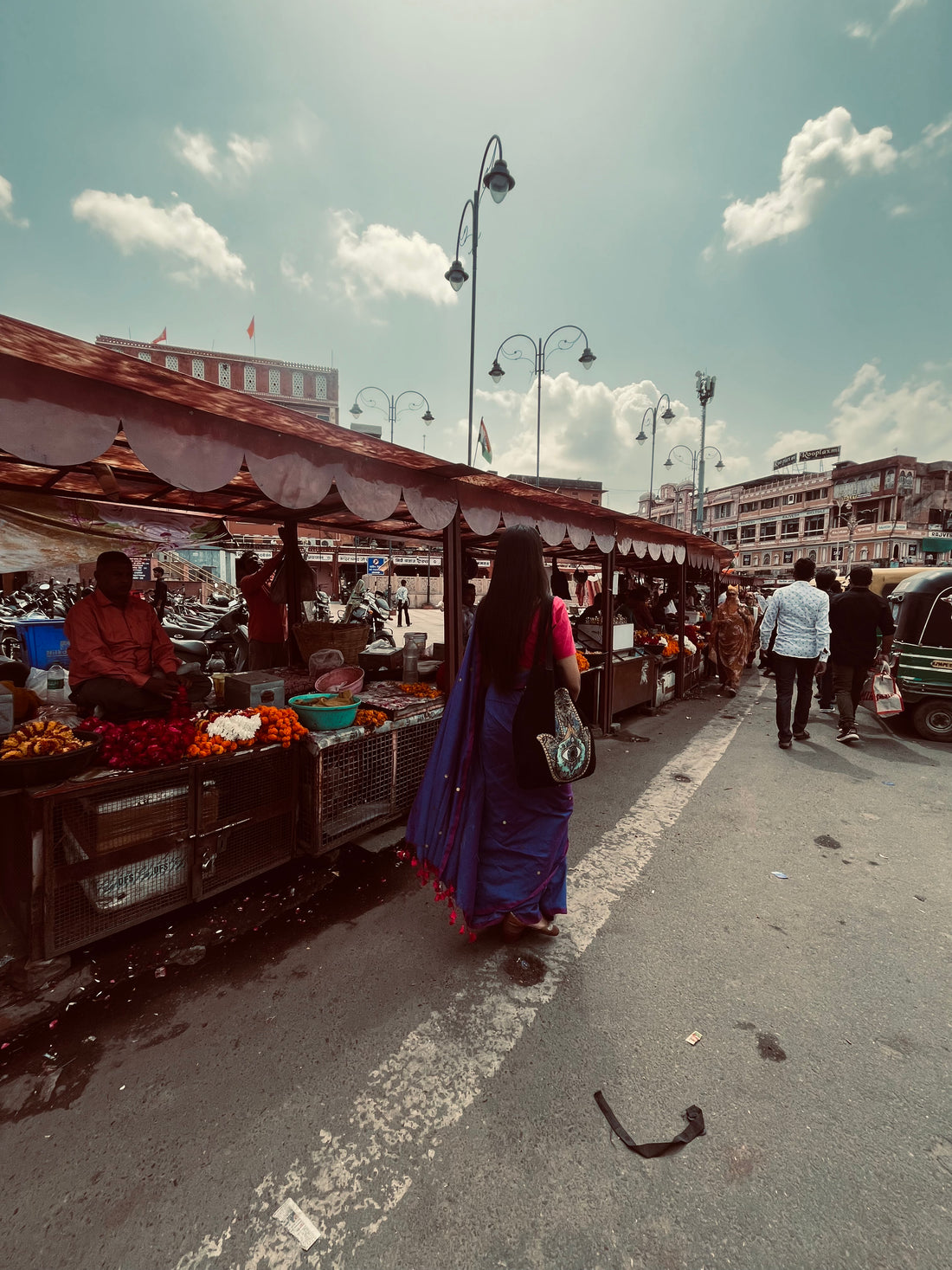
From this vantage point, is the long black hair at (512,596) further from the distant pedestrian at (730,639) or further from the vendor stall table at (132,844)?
the distant pedestrian at (730,639)

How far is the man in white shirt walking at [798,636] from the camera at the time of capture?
6.37 m

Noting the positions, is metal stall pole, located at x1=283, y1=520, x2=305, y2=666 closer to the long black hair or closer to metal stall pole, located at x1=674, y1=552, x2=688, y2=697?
the long black hair

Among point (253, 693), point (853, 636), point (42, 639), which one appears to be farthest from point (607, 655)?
point (42, 639)

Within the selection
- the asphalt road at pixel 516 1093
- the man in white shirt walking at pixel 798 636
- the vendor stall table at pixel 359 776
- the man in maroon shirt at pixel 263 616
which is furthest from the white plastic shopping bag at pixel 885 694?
the man in maroon shirt at pixel 263 616

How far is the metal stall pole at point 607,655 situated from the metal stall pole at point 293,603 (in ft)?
13.0

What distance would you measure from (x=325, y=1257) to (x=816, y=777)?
18.8ft

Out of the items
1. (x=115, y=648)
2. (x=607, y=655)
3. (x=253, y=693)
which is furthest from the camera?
(x=607, y=655)

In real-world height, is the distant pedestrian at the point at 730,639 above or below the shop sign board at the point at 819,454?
below

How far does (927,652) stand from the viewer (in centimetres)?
675

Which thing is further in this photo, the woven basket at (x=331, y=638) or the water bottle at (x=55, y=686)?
the woven basket at (x=331, y=638)

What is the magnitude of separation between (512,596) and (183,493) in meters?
4.14

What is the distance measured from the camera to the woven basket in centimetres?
538

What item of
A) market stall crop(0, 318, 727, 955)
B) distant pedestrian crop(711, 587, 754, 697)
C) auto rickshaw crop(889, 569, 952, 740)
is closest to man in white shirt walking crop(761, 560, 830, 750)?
auto rickshaw crop(889, 569, 952, 740)

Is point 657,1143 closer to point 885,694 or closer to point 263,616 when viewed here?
point 263,616
